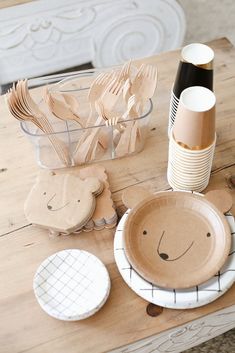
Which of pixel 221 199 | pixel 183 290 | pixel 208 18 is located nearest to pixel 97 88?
pixel 221 199

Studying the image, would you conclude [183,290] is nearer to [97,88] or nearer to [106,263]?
[106,263]

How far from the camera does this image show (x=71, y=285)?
2.94 ft

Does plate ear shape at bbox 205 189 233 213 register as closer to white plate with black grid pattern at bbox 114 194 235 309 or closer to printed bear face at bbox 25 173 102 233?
white plate with black grid pattern at bbox 114 194 235 309

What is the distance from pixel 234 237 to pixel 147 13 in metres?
1.15

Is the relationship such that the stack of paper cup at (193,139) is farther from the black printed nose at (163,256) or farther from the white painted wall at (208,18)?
the white painted wall at (208,18)

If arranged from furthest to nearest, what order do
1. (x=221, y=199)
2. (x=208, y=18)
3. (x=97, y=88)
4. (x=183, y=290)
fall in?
1. (x=208, y=18)
2. (x=97, y=88)
3. (x=221, y=199)
4. (x=183, y=290)

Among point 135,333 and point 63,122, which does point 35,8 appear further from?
point 135,333

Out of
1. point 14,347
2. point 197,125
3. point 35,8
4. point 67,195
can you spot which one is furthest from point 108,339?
point 35,8

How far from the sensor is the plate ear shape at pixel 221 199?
3.12 feet

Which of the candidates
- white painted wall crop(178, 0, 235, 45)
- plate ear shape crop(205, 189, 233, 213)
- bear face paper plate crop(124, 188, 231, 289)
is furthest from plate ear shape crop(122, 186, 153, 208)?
white painted wall crop(178, 0, 235, 45)

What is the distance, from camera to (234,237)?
Answer: 92cm

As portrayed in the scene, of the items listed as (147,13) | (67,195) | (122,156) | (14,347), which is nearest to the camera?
(14,347)

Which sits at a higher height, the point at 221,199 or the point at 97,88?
the point at 97,88

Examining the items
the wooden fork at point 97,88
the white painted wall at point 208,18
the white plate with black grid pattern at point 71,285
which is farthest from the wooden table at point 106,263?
the white painted wall at point 208,18
